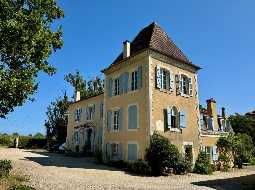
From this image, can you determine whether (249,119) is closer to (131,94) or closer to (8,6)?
(131,94)

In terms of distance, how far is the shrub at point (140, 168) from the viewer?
17.1 m

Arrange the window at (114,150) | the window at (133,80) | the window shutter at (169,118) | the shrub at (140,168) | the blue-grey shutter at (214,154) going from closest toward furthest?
the shrub at (140,168)
the window shutter at (169,118)
the window at (133,80)
the window at (114,150)
the blue-grey shutter at (214,154)

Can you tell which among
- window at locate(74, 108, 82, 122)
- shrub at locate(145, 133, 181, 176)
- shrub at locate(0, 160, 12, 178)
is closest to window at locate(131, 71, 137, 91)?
shrub at locate(145, 133, 181, 176)

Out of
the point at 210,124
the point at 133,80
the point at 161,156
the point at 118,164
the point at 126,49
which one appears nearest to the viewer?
the point at 161,156

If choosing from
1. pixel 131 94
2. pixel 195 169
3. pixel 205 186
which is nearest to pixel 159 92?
pixel 131 94

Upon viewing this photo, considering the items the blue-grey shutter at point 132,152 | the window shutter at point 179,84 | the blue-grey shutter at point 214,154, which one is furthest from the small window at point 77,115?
the blue-grey shutter at point 214,154

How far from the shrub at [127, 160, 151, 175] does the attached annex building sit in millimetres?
1016

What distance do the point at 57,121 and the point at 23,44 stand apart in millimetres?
31814

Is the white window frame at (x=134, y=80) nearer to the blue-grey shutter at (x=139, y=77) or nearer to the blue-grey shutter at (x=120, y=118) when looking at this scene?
the blue-grey shutter at (x=139, y=77)

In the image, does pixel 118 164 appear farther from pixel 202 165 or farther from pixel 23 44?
pixel 23 44

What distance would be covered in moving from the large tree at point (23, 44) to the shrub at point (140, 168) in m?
8.11

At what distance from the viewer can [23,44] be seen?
13867 millimetres

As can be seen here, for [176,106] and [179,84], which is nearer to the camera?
[176,106]

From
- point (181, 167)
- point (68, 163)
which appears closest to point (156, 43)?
point (181, 167)
